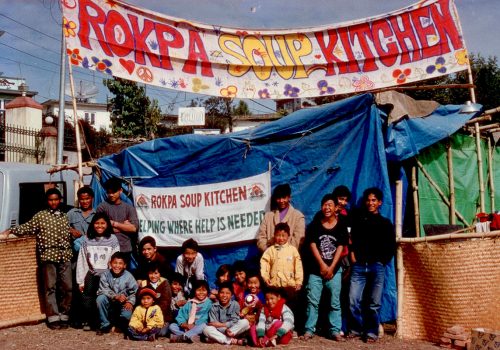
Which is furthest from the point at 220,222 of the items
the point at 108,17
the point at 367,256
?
the point at 108,17

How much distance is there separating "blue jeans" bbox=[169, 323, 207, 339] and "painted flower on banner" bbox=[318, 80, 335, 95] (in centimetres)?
342

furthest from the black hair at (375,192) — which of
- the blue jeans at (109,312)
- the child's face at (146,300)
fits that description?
the blue jeans at (109,312)

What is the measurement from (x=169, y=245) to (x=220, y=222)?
32.6 inches

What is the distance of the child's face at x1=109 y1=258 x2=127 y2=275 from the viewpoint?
6.41 meters

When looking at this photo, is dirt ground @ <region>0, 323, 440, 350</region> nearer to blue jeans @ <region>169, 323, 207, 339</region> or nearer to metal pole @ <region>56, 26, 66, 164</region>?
blue jeans @ <region>169, 323, 207, 339</region>

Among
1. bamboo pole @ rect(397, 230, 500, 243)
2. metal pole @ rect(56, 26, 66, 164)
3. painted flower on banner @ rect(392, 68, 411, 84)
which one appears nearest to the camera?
bamboo pole @ rect(397, 230, 500, 243)

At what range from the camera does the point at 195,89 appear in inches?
298

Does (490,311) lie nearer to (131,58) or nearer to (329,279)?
(329,279)

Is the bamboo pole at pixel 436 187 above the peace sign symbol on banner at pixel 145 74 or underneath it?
underneath

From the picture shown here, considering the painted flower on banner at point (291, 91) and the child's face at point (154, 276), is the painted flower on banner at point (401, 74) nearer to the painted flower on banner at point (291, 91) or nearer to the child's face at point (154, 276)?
the painted flower on banner at point (291, 91)

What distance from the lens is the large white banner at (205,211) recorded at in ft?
22.4

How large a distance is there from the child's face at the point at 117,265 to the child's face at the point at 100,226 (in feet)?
1.34

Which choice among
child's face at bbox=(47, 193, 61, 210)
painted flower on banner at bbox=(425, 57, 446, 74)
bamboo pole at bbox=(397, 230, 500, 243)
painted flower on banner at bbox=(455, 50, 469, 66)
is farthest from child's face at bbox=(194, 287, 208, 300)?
painted flower on banner at bbox=(455, 50, 469, 66)

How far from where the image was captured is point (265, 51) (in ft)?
25.0
